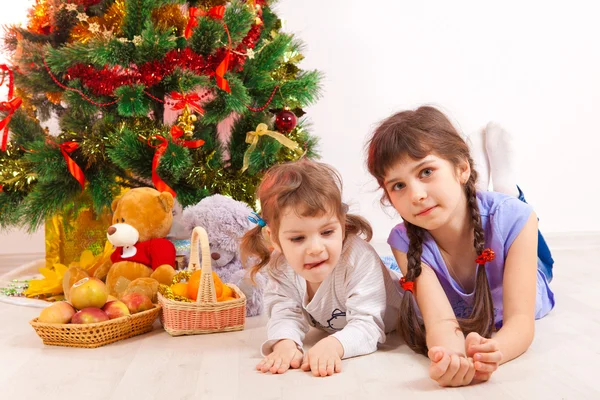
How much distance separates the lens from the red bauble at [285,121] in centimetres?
220

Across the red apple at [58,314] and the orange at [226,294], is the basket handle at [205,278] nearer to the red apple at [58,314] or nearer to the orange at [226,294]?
the orange at [226,294]

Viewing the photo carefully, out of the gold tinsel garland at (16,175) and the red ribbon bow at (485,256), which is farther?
the gold tinsel garland at (16,175)

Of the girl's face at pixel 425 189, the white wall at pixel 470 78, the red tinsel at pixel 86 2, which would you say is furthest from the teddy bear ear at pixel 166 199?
the white wall at pixel 470 78

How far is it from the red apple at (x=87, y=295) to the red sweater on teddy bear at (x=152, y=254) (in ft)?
1.11

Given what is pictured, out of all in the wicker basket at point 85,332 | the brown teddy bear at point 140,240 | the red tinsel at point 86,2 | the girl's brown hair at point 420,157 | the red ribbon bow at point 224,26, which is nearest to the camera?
the girl's brown hair at point 420,157

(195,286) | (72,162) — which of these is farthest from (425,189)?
(72,162)

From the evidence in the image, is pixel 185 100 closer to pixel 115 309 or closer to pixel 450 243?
pixel 115 309

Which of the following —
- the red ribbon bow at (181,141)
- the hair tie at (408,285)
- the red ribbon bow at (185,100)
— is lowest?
the hair tie at (408,285)

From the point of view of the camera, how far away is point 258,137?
215 cm

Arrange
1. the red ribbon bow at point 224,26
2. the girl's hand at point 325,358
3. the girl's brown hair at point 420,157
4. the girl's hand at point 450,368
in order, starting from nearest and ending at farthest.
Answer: the girl's hand at point 450,368 → the girl's hand at point 325,358 → the girl's brown hair at point 420,157 → the red ribbon bow at point 224,26

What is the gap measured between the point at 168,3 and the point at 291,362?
1.18m

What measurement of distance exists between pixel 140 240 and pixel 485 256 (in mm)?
1020

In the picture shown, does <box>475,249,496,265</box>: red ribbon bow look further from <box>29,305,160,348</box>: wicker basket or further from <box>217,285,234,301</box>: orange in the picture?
<box>29,305,160,348</box>: wicker basket

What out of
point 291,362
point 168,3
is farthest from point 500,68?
point 291,362
